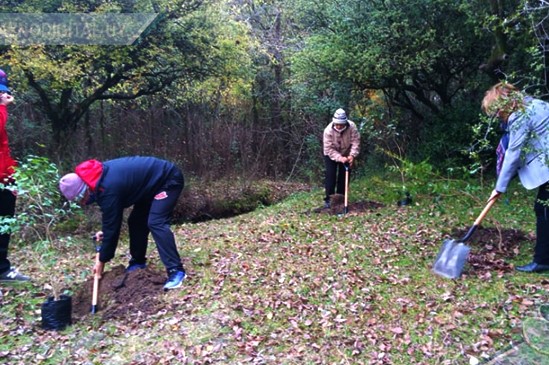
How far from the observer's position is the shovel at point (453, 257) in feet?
15.2

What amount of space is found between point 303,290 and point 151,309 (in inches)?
54.9

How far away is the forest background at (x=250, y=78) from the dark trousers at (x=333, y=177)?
1.32 metres

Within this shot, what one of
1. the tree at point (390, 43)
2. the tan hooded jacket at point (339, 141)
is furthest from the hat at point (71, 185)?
the tree at point (390, 43)

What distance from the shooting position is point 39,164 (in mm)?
4402

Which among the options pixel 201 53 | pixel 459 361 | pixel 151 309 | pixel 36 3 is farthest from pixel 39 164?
pixel 201 53

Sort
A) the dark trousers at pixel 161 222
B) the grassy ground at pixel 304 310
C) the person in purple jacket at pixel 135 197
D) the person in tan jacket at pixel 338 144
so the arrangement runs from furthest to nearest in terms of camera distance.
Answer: the person in tan jacket at pixel 338 144 < the dark trousers at pixel 161 222 < the person in purple jacket at pixel 135 197 < the grassy ground at pixel 304 310

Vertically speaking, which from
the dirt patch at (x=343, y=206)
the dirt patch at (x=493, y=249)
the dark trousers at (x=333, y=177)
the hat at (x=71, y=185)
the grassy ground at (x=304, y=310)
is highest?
the hat at (x=71, y=185)

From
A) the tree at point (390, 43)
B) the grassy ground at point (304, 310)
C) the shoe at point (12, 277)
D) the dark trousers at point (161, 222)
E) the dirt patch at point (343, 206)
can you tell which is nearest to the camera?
the grassy ground at point (304, 310)

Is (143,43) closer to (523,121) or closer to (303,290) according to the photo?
(303,290)

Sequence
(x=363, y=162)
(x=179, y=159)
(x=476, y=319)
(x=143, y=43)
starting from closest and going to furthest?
(x=476, y=319), (x=143, y=43), (x=179, y=159), (x=363, y=162)

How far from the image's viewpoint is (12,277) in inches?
195

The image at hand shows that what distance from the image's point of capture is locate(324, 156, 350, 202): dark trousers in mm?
7730

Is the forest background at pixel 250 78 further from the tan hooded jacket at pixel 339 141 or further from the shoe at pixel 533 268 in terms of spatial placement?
the shoe at pixel 533 268

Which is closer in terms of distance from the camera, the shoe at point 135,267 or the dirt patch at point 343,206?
the shoe at point 135,267
